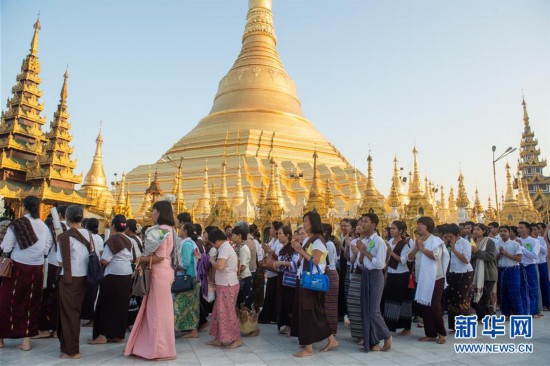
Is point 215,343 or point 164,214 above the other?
point 164,214

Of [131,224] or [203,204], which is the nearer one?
[131,224]

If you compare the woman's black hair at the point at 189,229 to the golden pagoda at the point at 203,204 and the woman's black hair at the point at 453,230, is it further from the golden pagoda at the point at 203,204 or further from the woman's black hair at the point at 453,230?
the golden pagoda at the point at 203,204

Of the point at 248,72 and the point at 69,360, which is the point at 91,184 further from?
the point at 69,360

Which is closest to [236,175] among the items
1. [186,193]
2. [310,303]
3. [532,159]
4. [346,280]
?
[186,193]

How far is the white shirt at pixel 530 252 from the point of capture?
9.24 m

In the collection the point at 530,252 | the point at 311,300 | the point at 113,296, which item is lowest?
the point at 113,296

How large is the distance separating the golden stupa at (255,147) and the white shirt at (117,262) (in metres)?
20.1

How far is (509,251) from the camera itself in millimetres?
9062

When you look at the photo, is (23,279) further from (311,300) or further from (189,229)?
(311,300)

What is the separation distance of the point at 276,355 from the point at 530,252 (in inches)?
254

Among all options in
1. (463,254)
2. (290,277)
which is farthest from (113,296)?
(463,254)

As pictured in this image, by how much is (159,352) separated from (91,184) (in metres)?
34.5

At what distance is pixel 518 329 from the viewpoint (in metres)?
7.42

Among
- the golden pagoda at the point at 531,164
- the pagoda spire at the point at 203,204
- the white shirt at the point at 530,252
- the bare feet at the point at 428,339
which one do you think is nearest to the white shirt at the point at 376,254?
the bare feet at the point at 428,339
